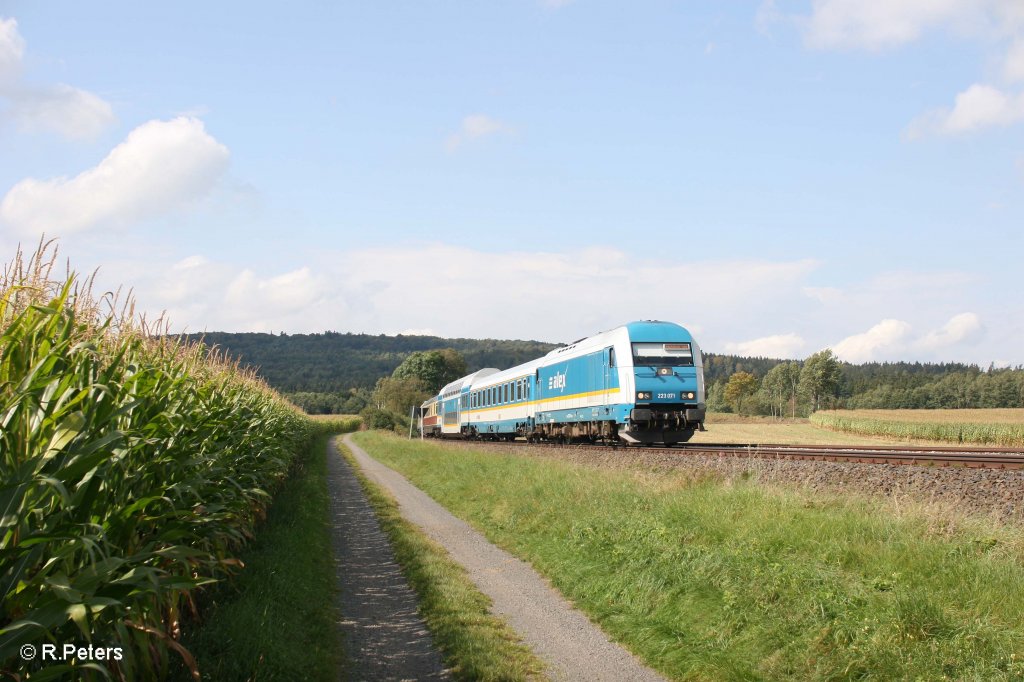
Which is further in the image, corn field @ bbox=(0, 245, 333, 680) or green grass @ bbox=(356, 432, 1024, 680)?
green grass @ bbox=(356, 432, 1024, 680)

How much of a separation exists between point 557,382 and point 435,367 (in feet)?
287

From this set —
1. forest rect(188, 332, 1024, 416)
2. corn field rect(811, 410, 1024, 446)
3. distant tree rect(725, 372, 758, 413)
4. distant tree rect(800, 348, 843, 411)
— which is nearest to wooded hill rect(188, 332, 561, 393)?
forest rect(188, 332, 1024, 416)

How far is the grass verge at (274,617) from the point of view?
5.83 meters

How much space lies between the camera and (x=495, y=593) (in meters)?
9.59

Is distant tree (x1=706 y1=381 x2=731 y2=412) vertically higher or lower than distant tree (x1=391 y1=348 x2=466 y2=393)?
lower

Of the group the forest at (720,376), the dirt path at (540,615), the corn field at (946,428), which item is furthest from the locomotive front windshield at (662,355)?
the forest at (720,376)

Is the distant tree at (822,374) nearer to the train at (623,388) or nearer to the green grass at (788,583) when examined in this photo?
the train at (623,388)

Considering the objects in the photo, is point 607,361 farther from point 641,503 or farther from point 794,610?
point 794,610

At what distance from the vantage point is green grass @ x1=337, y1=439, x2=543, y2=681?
6.75 m

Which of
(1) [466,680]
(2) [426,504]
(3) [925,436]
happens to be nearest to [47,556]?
(1) [466,680]

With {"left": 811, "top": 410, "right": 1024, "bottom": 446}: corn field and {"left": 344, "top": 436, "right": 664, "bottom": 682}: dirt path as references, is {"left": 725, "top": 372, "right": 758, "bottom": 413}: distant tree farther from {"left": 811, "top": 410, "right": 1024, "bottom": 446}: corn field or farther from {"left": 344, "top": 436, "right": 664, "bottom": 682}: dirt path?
{"left": 344, "top": 436, "right": 664, "bottom": 682}: dirt path

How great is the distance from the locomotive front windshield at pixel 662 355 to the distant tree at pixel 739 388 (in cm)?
10392

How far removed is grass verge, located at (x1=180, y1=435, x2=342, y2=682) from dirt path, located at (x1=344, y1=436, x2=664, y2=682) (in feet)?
6.04

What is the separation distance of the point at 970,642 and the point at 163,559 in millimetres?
5727
